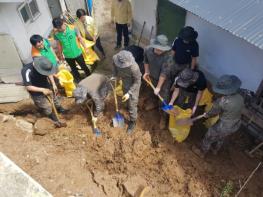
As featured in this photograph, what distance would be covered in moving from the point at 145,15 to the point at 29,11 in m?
3.62

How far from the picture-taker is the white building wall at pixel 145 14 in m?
8.45

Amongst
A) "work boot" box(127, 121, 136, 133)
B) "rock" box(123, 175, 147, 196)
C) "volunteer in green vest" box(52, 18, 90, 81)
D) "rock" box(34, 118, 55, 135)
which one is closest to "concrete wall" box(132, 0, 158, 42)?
"volunteer in green vest" box(52, 18, 90, 81)

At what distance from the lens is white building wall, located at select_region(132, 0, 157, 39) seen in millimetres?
8453

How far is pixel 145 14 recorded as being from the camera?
8883mm

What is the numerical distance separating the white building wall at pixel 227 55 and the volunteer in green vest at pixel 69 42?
3.07m

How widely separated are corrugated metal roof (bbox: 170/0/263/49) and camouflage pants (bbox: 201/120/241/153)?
5.46 ft

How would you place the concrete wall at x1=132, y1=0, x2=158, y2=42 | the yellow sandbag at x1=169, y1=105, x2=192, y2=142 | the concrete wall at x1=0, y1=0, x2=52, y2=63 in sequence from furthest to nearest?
the concrete wall at x1=132, y1=0, x2=158, y2=42 → the concrete wall at x1=0, y1=0, x2=52, y2=63 → the yellow sandbag at x1=169, y1=105, x2=192, y2=142

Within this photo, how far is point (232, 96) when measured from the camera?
17.1 ft

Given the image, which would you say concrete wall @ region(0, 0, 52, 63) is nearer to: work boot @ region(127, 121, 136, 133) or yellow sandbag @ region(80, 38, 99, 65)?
yellow sandbag @ region(80, 38, 99, 65)

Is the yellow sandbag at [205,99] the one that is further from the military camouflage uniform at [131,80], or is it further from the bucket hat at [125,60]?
the bucket hat at [125,60]

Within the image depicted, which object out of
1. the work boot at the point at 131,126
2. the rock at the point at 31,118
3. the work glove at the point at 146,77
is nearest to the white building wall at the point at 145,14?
the work glove at the point at 146,77

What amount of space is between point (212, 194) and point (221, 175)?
51 cm

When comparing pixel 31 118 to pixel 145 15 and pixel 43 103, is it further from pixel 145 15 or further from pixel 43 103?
pixel 145 15

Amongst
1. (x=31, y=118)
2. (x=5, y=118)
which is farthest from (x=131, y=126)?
(x=5, y=118)
